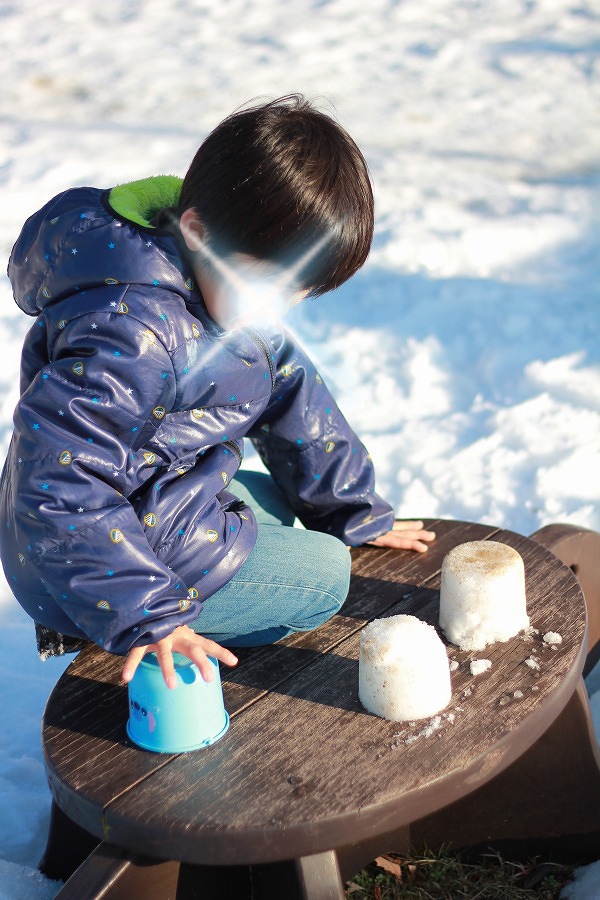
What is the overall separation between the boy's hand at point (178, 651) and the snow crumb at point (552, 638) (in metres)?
0.57

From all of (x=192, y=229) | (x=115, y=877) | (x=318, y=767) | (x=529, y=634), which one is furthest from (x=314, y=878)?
(x=192, y=229)

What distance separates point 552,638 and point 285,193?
86cm

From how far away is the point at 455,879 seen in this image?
1853mm

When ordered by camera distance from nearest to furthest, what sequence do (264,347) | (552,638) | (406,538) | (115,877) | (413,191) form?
1. (115,877)
2. (552,638)
3. (264,347)
4. (406,538)
5. (413,191)

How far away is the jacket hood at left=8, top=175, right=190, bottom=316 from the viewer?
1507 mm

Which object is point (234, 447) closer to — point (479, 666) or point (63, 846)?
point (479, 666)

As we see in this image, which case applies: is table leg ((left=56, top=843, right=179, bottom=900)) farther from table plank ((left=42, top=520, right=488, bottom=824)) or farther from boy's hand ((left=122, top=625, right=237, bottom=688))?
boy's hand ((left=122, top=625, right=237, bottom=688))

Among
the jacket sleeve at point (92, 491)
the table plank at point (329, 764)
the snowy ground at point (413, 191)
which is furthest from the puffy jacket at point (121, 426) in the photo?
the snowy ground at point (413, 191)

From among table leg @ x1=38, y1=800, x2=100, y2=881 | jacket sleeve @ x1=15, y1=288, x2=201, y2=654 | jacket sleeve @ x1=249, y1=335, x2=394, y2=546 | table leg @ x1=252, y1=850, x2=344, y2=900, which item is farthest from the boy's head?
table leg @ x1=38, y1=800, x2=100, y2=881

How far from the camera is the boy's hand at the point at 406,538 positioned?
2.02 metres

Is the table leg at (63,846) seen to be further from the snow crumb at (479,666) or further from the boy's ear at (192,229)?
the boy's ear at (192,229)

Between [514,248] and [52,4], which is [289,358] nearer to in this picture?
[514,248]

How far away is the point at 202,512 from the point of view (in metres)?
1.66

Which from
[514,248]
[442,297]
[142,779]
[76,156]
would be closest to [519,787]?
[142,779]
